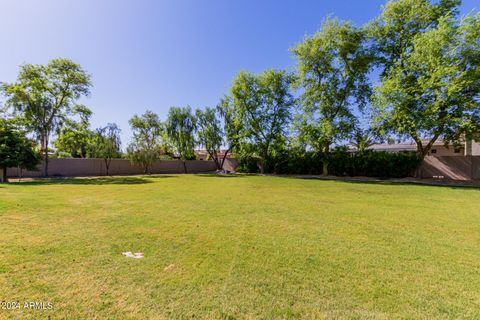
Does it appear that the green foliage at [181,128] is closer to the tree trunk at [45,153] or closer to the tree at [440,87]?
the tree trunk at [45,153]

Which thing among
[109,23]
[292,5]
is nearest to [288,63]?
[292,5]

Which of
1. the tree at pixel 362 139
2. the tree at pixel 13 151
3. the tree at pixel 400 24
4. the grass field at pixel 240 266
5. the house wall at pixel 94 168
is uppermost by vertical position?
the tree at pixel 400 24

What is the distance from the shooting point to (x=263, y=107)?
74.9 ft

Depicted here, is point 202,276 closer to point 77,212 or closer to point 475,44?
point 77,212

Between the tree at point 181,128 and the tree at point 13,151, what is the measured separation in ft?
42.0

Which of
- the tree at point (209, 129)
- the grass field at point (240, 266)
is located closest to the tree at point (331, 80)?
the tree at point (209, 129)

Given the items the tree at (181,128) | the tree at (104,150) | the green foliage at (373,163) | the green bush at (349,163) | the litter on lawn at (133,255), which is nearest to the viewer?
the litter on lawn at (133,255)

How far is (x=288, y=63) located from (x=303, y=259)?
21918 mm

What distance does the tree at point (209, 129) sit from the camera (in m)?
25.3

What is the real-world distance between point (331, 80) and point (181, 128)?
16247 mm

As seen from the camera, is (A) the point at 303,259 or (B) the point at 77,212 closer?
(A) the point at 303,259

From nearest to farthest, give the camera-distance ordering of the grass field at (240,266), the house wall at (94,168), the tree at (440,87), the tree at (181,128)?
the grass field at (240,266), the tree at (440,87), the house wall at (94,168), the tree at (181,128)

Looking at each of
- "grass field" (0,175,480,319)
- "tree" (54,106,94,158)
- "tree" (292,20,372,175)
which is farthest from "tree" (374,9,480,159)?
"tree" (54,106,94,158)

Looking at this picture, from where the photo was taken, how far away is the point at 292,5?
11.8 m
